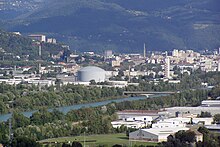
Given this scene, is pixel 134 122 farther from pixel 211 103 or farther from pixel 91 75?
pixel 91 75

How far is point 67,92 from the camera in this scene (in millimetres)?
27500

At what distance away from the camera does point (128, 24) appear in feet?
227

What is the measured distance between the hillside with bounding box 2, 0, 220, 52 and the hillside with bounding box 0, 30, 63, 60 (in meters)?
11.3

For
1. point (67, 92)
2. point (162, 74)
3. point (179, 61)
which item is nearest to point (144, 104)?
point (67, 92)

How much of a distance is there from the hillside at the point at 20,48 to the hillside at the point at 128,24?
11.3 metres

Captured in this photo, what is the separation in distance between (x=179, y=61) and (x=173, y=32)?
72.4 ft

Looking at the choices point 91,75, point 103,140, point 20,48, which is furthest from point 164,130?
point 20,48

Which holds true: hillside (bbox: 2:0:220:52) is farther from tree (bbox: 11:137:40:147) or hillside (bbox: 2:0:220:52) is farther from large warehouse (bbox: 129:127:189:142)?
tree (bbox: 11:137:40:147)

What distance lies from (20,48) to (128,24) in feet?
74.2

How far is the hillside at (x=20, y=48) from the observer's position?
45.7 m

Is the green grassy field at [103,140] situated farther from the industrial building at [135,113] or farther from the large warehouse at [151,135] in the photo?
the industrial building at [135,113]

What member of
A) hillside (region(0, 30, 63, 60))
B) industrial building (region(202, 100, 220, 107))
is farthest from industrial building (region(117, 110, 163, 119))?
hillside (region(0, 30, 63, 60))

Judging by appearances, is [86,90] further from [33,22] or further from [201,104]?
[33,22]

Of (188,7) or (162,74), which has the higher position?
(188,7)
